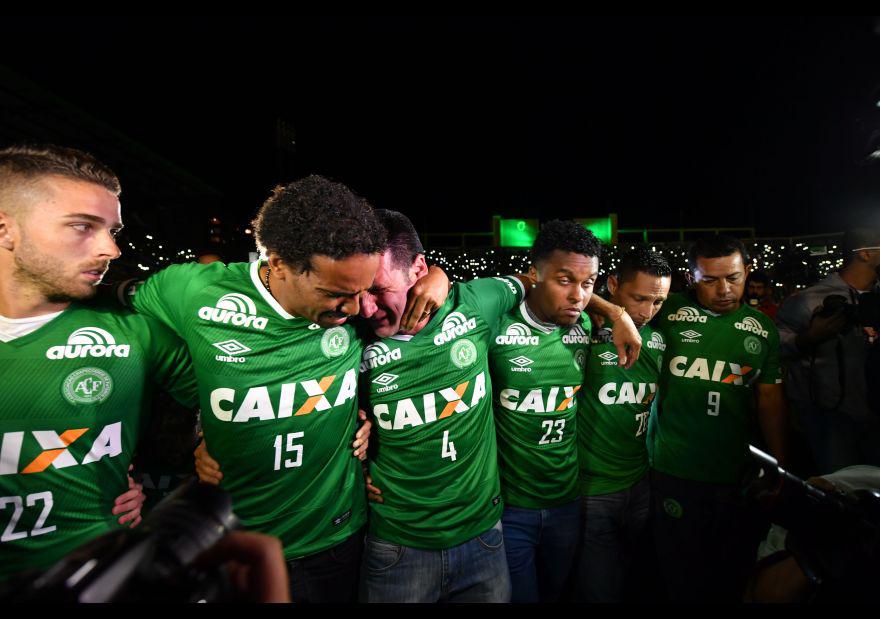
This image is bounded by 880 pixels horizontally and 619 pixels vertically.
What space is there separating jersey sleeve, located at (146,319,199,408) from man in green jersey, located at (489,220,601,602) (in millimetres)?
1658

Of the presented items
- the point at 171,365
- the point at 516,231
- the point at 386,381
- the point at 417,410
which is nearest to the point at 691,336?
the point at 417,410

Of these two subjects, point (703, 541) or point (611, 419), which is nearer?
point (611, 419)

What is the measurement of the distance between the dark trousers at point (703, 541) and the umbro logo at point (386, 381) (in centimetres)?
229

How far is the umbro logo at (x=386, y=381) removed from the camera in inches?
82.1

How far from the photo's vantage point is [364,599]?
2.08 meters

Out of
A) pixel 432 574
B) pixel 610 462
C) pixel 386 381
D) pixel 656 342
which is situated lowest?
pixel 432 574

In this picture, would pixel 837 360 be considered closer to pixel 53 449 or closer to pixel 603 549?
pixel 603 549

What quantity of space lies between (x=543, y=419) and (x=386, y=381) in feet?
3.39

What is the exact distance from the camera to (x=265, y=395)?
1756 mm

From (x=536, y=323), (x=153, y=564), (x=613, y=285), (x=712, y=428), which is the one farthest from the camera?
(x=613, y=285)

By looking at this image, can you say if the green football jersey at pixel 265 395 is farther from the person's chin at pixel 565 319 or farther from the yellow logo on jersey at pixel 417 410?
the person's chin at pixel 565 319

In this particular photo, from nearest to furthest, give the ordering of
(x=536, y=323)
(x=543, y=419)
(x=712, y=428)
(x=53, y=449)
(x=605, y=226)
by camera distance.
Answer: (x=53, y=449) < (x=543, y=419) < (x=536, y=323) < (x=712, y=428) < (x=605, y=226)

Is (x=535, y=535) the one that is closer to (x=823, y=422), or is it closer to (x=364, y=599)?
(x=364, y=599)

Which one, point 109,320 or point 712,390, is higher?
point 109,320
